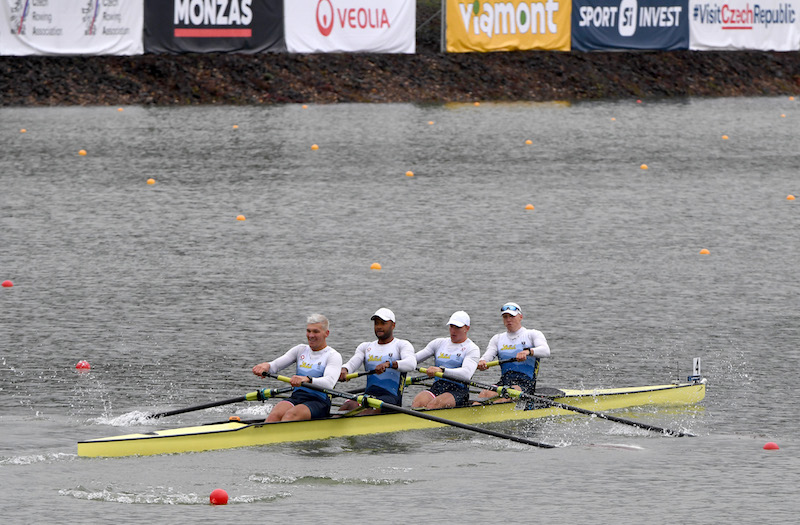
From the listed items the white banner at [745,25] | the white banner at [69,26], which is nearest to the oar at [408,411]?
the white banner at [69,26]

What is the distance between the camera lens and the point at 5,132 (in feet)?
101

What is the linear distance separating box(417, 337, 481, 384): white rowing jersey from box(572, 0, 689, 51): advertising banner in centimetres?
2724

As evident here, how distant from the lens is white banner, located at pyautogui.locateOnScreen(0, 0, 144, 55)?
35.0m

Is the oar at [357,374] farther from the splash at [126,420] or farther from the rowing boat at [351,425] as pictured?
the splash at [126,420]

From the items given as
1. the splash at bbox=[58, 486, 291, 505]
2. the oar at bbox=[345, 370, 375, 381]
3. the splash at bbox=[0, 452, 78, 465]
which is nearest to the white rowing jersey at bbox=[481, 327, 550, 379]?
the oar at bbox=[345, 370, 375, 381]

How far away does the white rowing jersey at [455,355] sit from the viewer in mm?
13703

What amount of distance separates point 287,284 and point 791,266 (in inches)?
296

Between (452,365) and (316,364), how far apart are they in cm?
156

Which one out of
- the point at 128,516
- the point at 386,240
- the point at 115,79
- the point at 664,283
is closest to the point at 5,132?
the point at 115,79

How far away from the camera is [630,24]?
40.6 m

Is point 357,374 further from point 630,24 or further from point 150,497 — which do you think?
point 630,24

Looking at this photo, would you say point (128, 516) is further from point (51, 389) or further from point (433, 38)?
point (433, 38)

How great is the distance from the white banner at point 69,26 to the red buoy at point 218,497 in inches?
1050

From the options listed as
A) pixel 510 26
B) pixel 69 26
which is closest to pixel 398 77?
pixel 510 26
